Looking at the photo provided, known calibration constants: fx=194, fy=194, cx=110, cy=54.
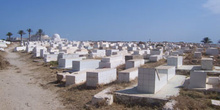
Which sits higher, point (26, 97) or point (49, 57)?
point (49, 57)

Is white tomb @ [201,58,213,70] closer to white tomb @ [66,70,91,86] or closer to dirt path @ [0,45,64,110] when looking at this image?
white tomb @ [66,70,91,86]

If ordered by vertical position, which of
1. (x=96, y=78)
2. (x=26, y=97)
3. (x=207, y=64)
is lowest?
(x=26, y=97)

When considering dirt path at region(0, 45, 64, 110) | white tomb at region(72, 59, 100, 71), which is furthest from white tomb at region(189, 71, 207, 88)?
white tomb at region(72, 59, 100, 71)

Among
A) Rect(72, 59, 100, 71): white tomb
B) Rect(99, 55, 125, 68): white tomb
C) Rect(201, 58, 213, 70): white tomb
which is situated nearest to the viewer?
Rect(201, 58, 213, 70): white tomb

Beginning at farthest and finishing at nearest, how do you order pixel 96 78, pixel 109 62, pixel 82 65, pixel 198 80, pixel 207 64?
pixel 109 62 → pixel 82 65 → pixel 207 64 → pixel 96 78 → pixel 198 80

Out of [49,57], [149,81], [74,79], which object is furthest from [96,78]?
[49,57]

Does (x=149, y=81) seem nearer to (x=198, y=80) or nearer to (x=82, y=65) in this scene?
(x=198, y=80)

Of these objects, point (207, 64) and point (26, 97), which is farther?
point (207, 64)

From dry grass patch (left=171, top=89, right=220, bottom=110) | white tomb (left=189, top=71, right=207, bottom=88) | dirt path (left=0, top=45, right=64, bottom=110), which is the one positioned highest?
white tomb (left=189, top=71, right=207, bottom=88)

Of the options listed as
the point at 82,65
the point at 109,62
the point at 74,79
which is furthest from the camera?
the point at 109,62

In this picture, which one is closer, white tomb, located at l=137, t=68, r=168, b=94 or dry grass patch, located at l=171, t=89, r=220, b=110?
dry grass patch, located at l=171, t=89, r=220, b=110

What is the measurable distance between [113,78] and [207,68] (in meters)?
5.71

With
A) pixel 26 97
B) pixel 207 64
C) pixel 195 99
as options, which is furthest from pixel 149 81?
pixel 207 64

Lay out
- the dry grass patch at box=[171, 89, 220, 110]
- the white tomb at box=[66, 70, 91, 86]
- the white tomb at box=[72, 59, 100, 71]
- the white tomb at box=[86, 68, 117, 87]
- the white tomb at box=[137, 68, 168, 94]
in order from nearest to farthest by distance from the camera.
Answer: the dry grass patch at box=[171, 89, 220, 110] → the white tomb at box=[137, 68, 168, 94] → the white tomb at box=[86, 68, 117, 87] → the white tomb at box=[66, 70, 91, 86] → the white tomb at box=[72, 59, 100, 71]
